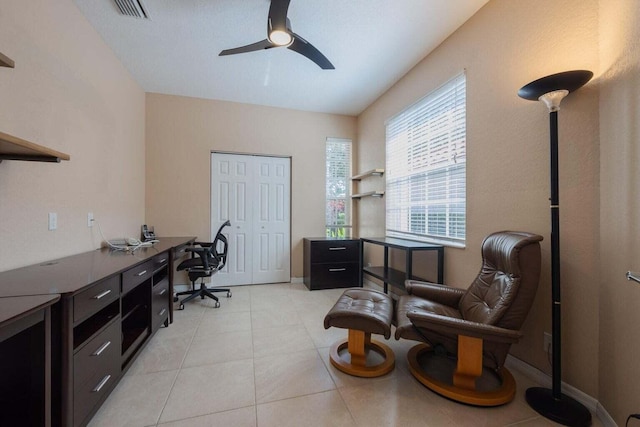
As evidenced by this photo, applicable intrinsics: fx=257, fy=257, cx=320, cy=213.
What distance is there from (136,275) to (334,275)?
8.76ft

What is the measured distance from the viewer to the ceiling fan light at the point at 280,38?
2055mm

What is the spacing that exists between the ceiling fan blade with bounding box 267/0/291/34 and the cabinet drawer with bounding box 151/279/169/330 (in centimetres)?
241

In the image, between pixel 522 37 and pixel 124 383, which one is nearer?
pixel 124 383

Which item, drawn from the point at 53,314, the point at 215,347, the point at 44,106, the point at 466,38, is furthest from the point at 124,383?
the point at 466,38

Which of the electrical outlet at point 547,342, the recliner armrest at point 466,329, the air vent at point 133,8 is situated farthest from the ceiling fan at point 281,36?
the electrical outlet at point 547,342

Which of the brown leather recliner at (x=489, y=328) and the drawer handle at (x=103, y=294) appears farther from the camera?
the brown leather recliner at (x=489, y=328)

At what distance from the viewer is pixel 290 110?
4.31 metres

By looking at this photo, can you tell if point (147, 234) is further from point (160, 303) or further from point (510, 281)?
point (510, 281)

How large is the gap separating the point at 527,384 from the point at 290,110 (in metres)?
4.31

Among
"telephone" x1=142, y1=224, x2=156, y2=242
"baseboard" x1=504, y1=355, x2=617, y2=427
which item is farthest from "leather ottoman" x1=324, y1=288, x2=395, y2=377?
"telephone" x1=142, y1=224, x2=156, y2=242

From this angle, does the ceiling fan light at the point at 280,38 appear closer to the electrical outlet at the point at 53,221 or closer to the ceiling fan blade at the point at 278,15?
the ceiling fan blade at the point at 278,15

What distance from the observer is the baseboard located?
142cm

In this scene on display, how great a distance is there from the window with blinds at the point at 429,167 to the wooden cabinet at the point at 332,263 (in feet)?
2.37

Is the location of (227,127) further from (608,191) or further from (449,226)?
(608,191)
